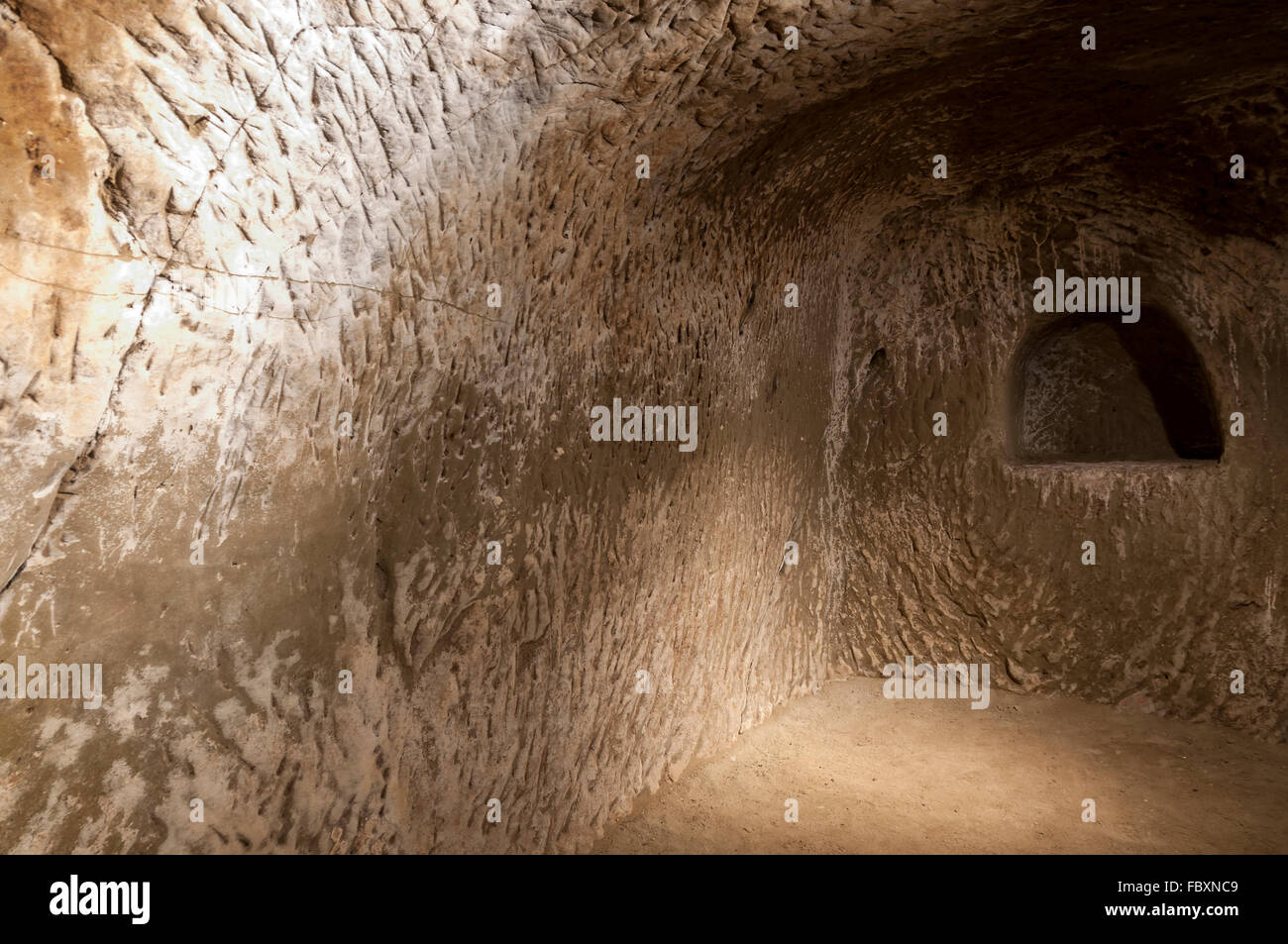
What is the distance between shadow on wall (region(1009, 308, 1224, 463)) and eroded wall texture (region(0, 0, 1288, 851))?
5.5 inches

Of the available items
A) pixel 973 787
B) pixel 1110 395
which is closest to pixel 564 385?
pixel 973 787

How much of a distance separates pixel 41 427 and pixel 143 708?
1.62ft

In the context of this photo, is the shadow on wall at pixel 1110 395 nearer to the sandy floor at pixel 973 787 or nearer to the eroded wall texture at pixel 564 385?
the eroded wall texture at pixel 564 385

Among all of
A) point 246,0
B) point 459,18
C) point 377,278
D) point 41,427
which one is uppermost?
point 459,18

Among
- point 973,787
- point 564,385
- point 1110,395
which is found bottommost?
point 973,787

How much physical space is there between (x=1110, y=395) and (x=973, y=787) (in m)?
2.35

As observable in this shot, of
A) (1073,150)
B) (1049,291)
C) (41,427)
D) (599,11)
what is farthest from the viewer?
(1049,291)

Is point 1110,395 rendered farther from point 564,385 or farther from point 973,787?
point 564,385

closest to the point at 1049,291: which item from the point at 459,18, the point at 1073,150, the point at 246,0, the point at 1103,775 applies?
the point at 1073,150

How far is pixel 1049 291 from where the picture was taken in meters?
4.27

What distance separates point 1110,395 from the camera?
4.62 meters

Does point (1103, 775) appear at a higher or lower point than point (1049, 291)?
lower
